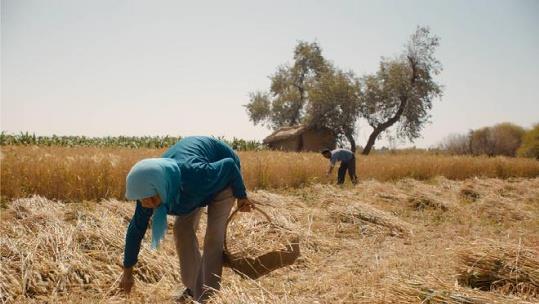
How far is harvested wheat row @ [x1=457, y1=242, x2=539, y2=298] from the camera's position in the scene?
297 centimetres

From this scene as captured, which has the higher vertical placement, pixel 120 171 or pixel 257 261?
pixel 120 171

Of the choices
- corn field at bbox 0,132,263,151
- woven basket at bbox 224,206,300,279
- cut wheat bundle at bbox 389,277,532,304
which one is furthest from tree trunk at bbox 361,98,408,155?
cut wheat bundle at bbox 389,277,532,304

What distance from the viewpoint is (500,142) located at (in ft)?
115

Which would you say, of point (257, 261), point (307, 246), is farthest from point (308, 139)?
point (257, 261)

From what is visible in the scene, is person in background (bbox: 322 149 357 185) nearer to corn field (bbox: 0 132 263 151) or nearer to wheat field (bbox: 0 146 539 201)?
wheat field (bbox: 0 146 539 201)

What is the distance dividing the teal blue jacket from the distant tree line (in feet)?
91.1

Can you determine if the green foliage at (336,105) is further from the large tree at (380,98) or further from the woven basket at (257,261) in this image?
the woven basket at (257,261)

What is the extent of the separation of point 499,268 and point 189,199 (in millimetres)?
2463

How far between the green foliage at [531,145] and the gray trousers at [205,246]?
91.8 feet

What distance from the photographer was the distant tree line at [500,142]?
2834 cm

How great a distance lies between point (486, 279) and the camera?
317 cm

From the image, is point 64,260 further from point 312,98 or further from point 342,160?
point 312,98

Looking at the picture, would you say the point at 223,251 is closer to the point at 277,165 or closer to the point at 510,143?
the point at 277,165

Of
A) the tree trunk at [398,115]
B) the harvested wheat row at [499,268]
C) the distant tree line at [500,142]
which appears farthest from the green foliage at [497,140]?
the harvested wheat row at [499,268]
